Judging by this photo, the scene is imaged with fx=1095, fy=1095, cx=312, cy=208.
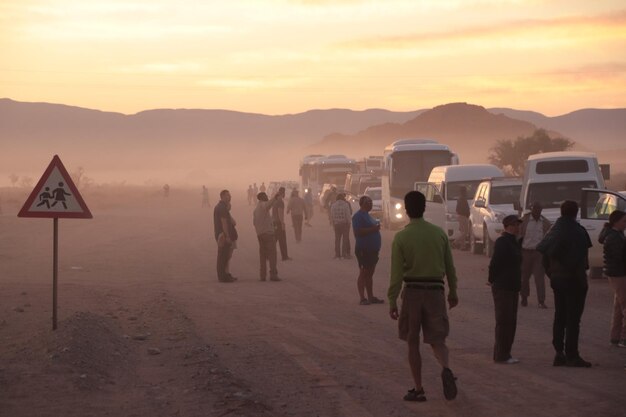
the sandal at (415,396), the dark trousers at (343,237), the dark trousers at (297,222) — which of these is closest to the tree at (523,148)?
the dark trousers at (297,222)

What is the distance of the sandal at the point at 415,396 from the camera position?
31.9 feet

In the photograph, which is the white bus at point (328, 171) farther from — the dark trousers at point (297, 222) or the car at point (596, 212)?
the car at point (596, 212)

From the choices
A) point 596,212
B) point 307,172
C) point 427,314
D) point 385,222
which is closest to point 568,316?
point 427,314

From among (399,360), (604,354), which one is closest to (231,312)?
(399,360)

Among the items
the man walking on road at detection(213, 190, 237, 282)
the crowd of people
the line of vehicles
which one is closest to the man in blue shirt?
the crowd of people

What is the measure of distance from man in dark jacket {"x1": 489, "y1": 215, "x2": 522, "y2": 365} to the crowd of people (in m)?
0.01

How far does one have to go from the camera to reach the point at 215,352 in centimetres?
1273

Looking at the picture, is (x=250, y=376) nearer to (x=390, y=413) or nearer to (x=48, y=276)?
(x=390, y=413)

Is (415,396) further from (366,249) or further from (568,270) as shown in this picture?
(366,249)

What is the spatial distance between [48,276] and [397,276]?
51.2 feet

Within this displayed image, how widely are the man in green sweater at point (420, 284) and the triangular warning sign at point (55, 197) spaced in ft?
17.9

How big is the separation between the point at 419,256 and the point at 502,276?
2765 millimetres

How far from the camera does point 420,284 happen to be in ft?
32.1

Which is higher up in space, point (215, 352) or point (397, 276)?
point (397, 276)
